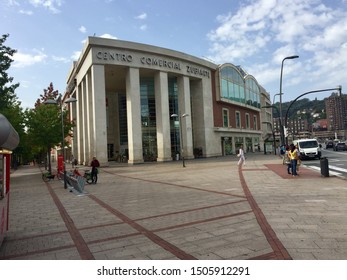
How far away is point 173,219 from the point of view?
7.51m

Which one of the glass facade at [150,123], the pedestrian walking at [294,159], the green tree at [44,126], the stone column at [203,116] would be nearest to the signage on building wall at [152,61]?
the stone column at [203,116]

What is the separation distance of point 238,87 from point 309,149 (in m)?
34.5

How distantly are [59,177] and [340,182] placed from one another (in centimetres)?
1839

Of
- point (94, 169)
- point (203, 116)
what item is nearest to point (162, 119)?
point (203, 116)

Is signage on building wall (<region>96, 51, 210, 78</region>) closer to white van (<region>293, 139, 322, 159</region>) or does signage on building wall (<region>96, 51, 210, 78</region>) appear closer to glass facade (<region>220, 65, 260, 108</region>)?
glass facade (<region>220, 65, 260, 108</region>)

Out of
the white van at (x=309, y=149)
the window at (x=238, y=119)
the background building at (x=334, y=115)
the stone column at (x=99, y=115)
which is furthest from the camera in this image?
the background building at (x=334, y=115)

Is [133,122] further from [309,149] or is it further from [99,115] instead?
[309,149]

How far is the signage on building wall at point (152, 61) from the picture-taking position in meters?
36.2

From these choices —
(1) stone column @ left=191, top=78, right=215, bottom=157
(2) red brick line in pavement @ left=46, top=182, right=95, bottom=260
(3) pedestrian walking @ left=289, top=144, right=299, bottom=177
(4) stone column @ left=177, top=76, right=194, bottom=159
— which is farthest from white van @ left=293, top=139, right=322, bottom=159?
(2) red brick line in pavement @ left=46, top=182, right=95, bottom=260

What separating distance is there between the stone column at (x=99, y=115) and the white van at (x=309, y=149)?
20578 mm

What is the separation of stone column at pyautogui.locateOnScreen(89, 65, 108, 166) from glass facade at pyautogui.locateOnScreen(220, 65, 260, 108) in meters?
24.1

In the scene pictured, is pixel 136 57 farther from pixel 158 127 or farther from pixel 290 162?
pixel 290 162

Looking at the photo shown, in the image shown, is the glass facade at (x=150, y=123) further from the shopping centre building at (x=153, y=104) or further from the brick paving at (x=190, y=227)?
the brick paving at (x=190, y=227)

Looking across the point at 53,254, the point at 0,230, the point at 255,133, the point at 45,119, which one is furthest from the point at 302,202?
the point at 255,133
